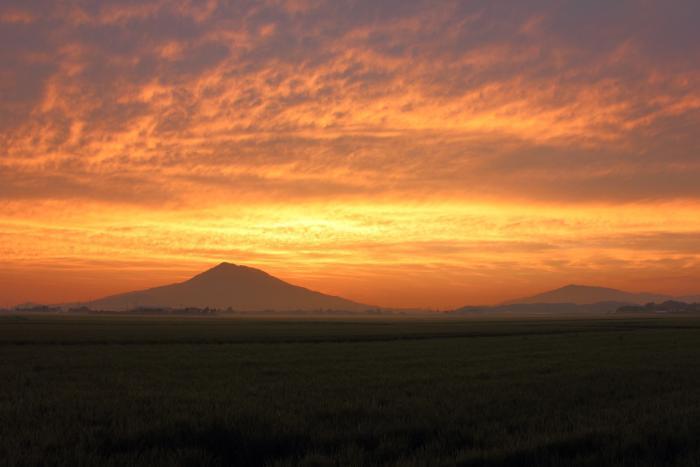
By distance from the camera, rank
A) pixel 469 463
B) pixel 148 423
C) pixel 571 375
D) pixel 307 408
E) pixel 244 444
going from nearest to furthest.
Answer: pixel 469 463
pixel 244 444
pixel 148 423
pixel 307 408
pixel 571 375

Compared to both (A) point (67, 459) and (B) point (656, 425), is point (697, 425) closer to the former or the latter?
(B) point (656, 425)

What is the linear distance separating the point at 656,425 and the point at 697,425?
33.8 inches

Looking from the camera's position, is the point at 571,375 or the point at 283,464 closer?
the point at 283,464

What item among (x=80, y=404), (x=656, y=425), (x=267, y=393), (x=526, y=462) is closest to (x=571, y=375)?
(x=656, y=425)

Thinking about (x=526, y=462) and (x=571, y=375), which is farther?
(x=571, y=375)

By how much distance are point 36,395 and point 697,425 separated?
17420 mm

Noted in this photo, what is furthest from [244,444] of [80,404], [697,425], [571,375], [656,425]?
[571,375]

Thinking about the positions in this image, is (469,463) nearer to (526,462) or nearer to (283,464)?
(526,462)

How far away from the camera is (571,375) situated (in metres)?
22.6

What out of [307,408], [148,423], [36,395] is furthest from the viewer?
[36,395]

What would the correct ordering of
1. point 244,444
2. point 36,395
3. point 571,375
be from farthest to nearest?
point 571,375
point 36,395
point 244,444

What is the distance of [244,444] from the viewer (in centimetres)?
1080

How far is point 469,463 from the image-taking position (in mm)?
9320

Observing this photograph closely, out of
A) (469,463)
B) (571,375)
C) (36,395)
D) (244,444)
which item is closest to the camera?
(469,463)
